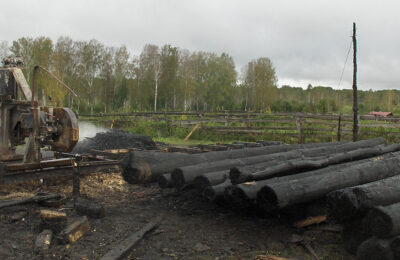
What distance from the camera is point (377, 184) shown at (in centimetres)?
360

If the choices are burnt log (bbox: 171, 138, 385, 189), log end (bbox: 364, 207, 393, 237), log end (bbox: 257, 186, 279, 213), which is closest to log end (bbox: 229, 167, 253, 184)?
log end (bbox: 257, 186, 279, 213)

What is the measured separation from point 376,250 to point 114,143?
9502 millimetres

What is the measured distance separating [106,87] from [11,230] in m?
41.9

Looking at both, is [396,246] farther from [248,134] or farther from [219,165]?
[248,134]

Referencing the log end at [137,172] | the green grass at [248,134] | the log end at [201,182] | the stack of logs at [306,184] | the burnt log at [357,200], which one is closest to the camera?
the stack of logs at [306,184]

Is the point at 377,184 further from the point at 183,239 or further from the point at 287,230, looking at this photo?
the point at 183,239

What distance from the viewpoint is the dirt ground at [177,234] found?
363cm

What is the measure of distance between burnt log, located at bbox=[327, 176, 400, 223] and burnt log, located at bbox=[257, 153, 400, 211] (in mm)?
368


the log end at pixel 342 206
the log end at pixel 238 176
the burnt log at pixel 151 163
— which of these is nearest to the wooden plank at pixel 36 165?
the burnt log at pixel 151 163

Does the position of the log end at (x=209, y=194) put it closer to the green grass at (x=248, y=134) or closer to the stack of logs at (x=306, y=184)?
the stack of logs at (x=306, y=184)

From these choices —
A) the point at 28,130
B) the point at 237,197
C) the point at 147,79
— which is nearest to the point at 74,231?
the point at 237,197

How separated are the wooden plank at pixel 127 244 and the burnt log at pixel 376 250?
2.37 m

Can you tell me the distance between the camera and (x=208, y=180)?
456 cm

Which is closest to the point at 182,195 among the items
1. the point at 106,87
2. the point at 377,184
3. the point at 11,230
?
the point at 11,230
